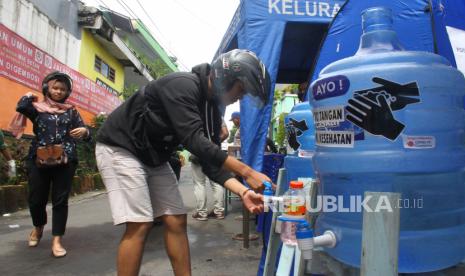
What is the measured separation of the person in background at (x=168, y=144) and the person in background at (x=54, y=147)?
4.63ft

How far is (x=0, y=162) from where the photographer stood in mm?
5965

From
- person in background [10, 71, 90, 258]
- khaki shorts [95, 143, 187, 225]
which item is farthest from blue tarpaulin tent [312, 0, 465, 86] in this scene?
person in background [10, 71, 90, 258]

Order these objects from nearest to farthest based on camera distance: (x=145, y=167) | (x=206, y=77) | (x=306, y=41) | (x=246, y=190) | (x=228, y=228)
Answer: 1. (x=246, y=190)
2. (x=206, y=77)
3. (x=145, y=167)
4. (x=228, y=228)
5. (x=306, y=41)

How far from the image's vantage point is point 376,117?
1.46 m

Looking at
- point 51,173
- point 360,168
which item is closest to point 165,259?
point 51,173

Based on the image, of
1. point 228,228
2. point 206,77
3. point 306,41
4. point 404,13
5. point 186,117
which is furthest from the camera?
point 306,41

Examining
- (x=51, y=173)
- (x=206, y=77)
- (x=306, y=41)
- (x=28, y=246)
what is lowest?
(x=28, y=246)

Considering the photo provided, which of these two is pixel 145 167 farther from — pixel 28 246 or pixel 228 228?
pixel 228 228

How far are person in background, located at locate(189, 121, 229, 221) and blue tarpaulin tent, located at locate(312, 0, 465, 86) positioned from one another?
7.09ft

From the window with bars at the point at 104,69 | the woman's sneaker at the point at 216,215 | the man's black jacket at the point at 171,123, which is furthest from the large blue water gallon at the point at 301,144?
the window with bars at the point at 104,69

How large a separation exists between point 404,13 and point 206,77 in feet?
7.62

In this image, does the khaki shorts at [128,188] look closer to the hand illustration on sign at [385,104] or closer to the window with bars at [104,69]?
the hand illustration on sign at [385,104]

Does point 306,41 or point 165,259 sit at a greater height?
point 306,41

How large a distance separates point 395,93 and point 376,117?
11cm
